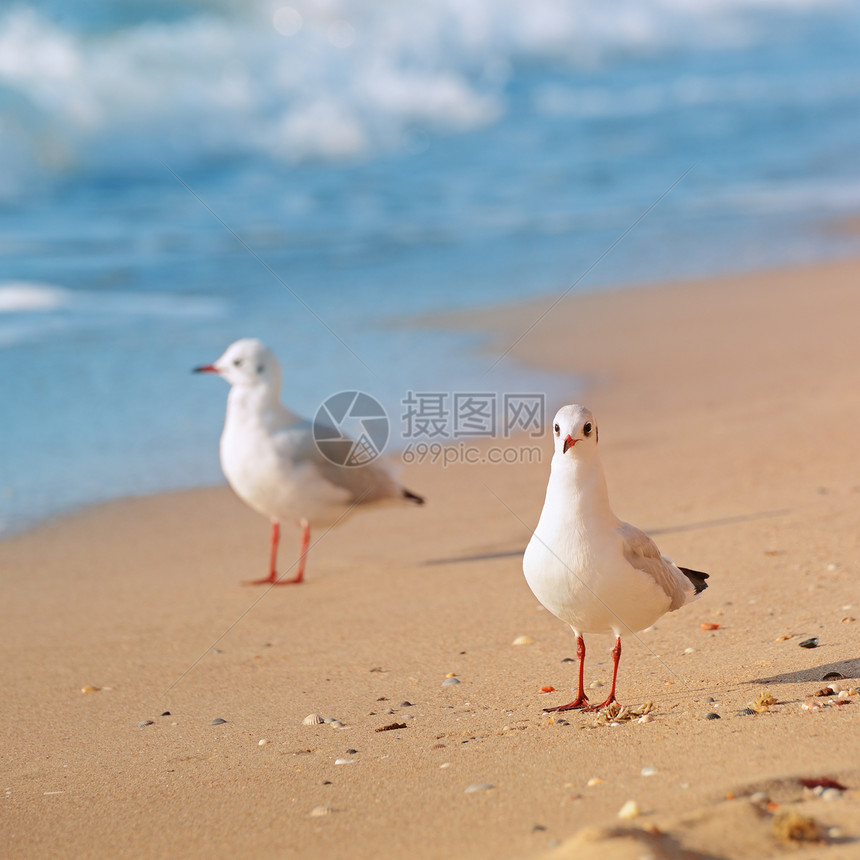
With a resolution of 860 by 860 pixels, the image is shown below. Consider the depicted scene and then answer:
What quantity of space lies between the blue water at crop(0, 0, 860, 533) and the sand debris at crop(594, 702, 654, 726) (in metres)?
3.91

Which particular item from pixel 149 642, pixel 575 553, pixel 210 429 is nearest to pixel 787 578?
pixel 575 553

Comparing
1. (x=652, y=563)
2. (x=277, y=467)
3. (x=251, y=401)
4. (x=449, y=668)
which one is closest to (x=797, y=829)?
(x=652, y=563)

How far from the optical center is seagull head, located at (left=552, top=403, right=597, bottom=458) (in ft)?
11.6

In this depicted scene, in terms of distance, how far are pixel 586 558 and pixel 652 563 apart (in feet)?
0.94

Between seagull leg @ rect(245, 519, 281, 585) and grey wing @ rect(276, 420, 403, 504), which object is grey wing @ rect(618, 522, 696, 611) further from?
grey wing @ rect(276, 420, 403, 504)

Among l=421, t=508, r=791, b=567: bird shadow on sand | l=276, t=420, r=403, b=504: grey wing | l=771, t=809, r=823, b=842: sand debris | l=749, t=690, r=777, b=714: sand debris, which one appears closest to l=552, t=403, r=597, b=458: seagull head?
l=749, t=690, r=777, b=714: sand debris

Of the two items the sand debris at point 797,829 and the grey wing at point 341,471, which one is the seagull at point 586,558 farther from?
the grey wing at point 341,471

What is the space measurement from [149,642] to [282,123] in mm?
20981

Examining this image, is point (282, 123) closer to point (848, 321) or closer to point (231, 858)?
point (848, 321)

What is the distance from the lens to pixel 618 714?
335 cm

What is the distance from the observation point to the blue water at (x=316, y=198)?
866 cm

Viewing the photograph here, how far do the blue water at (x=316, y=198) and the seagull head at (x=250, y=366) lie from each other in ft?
3.56

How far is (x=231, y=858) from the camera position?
2.70 meters

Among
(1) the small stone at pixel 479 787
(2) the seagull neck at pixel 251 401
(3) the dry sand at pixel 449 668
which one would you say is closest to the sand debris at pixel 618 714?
(3) the dry sand at pixel 449 668
